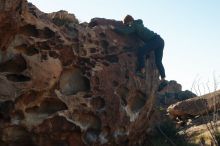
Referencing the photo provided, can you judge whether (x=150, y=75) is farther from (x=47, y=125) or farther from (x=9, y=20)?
(x=9, y=20)

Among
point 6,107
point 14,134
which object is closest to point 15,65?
point 6,107

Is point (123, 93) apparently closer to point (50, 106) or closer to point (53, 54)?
point (50, 106)

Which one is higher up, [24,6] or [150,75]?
[24,6]

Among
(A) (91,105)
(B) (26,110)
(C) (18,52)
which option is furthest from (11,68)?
(A) (91,105)

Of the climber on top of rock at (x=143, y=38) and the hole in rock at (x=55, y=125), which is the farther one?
the climber on top of rock at (x=143, y=38)

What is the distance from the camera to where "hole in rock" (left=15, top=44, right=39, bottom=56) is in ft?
38.3

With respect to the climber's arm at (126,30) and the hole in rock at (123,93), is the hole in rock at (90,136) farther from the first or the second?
the climber's arm at (126,30)

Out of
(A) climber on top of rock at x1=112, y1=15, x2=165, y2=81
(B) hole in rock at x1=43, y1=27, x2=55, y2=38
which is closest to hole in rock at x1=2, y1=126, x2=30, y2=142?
(B) hole in rock at x1=43, y1=27, x2=55, y2=38

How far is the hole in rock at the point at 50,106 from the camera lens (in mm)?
12039

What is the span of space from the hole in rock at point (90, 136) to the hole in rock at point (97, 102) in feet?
2.55

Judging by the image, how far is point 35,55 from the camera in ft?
38.5

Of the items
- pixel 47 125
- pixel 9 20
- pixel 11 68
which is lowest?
pixel 47 125

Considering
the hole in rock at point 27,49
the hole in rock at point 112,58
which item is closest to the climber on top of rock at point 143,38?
the hole in rock at point 112,58

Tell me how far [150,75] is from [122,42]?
1822mm
